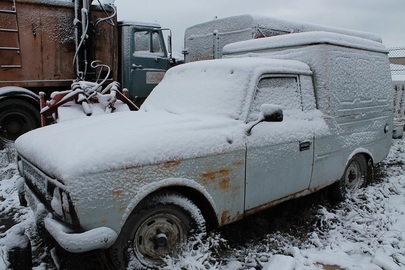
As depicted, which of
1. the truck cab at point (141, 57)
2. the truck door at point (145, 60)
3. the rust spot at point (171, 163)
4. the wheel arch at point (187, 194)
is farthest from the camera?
the truck door at point (145, 60)

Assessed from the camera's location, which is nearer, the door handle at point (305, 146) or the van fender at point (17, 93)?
the door handle at point (305, 146)

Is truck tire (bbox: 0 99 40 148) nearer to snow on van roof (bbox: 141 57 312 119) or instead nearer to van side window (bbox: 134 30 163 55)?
van side window (bbox: 134 30 163 55)

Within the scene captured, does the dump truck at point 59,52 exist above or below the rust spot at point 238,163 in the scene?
above

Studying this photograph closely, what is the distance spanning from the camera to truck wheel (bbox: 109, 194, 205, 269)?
259 cm

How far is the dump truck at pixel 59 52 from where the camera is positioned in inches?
285

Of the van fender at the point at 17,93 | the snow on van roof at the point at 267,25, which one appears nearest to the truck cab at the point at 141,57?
the snow on van roof at the point at 267,25

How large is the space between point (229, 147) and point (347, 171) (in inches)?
96.2

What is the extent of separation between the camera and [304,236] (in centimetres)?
362

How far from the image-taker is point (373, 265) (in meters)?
2.99

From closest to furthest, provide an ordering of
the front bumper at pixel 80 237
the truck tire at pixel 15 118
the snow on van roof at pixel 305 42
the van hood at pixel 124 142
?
1. the front bumper at pixel 80 237
2. the van hood at pixel 124 142
3. the snow on van roof at pixel 305 42
4. the truck tire at pixel 15 118

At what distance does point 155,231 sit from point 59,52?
6.40 metres

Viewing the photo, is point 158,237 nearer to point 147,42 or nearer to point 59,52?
point 59,52

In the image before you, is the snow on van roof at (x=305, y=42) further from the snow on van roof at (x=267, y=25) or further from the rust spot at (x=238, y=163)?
the snow on van roof at (x=267, y=25)

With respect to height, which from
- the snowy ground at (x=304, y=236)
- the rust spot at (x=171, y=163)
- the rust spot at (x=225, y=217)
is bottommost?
the snowy ground at (x=304, y=236)
